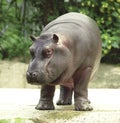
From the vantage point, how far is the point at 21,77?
18.2ft

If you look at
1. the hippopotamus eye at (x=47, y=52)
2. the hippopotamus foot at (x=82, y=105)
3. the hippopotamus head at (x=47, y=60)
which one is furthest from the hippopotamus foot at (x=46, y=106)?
the hippopotamus eye at (x=47, y=52)

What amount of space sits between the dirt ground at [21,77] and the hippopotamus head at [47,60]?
296 centimetres

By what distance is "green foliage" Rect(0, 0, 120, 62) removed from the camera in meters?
5.86

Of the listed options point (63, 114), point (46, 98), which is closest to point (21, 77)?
point (46, 98)

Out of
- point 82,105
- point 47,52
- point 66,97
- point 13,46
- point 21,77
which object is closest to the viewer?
point 47,52

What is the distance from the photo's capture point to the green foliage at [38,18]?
5.86 meters

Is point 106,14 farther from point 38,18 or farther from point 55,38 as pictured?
point 55,38

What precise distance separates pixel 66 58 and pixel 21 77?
306 centimetres

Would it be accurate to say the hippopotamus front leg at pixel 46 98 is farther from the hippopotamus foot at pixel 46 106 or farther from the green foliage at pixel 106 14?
the green foliage at pixel 106 14

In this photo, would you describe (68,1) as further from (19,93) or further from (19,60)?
(19,93)

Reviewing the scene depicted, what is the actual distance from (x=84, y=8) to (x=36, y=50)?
3568 millimetres

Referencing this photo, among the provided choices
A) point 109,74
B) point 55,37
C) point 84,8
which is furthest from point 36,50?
point 84,8

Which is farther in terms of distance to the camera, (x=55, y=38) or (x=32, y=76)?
(x=55, y=38)

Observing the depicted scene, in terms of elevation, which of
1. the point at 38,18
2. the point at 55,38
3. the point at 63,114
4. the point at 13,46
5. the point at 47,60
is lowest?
the point at 63,114
